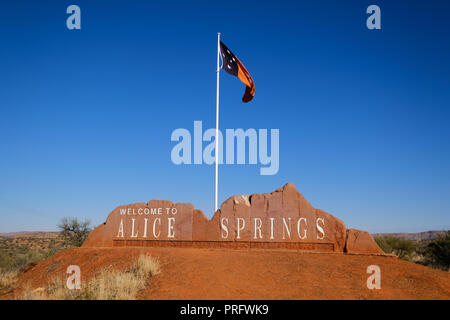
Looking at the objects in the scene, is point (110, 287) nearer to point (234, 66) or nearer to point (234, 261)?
point (234, 261)

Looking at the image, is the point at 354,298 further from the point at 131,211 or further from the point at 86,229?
the point at 86,229

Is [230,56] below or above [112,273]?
above

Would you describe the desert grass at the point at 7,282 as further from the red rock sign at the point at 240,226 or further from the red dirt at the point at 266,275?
the red rock sign at the point at 240,226

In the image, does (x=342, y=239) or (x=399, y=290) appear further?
(x=342, y=239)

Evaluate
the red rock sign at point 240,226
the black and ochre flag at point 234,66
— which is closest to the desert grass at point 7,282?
the red rock sign at point 240,226

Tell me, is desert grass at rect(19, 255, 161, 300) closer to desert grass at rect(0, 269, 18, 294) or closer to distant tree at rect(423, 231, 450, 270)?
desert grass at rect(0, 269, 18, 294)

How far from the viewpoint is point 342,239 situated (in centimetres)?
1319

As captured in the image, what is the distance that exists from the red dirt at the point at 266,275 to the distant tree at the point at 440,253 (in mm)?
8397

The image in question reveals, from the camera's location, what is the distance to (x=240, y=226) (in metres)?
14.1

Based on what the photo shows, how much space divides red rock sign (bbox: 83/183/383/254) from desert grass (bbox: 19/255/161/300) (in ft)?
11.8

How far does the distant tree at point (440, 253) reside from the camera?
18.2 meters

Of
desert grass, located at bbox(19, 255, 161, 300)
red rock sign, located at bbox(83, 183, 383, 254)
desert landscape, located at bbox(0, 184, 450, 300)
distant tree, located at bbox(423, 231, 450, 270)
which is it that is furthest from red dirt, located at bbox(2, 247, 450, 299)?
distant tree, located at bbox(423, 231, 450, 270)
